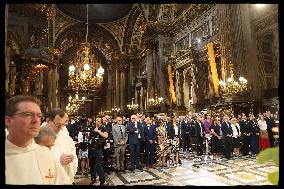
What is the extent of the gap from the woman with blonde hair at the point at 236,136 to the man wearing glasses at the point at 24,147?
9.85 meters

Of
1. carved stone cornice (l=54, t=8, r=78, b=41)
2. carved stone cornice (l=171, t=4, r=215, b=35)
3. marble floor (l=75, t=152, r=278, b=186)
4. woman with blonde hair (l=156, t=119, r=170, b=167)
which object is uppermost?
carved stone cornice (l=54, t=8, r=78, b=41)

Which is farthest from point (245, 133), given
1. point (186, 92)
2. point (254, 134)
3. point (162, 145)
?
point (186, 92)

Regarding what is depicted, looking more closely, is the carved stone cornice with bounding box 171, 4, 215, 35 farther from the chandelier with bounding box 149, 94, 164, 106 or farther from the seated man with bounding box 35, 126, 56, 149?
the seated man with bounding box 35, 126, 56, 149

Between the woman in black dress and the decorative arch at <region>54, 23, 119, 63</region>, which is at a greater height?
the decorative arch at <region>54, 23, 119, 63</region>

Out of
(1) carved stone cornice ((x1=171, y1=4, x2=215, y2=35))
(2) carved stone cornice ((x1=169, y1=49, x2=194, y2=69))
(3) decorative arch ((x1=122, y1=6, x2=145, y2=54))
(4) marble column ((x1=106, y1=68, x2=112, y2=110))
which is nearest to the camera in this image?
(1) carved stone cornice ((x1=171, y1=4, x2=215, y2=35))

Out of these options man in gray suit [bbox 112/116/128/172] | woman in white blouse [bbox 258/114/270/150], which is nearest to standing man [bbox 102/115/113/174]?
man in gray suit [bbox 112/116/128/172]

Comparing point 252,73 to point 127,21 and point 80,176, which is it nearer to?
point 80,176

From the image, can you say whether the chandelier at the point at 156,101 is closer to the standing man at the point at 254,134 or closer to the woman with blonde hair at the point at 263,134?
the standing man at the point at 254,134

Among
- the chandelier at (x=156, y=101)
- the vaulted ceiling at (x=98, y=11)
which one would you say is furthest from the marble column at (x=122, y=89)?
the chandelier at (x=156, y=101)

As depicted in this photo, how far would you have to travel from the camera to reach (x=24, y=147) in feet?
7.39

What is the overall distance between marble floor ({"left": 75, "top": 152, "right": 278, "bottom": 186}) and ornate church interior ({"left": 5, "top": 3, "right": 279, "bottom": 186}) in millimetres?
26

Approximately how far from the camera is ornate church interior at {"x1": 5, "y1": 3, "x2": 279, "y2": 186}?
877cm

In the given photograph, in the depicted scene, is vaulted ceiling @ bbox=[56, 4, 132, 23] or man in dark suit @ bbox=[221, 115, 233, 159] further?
vaulted ceiling @ bbox=[56, 4, 132, 23]

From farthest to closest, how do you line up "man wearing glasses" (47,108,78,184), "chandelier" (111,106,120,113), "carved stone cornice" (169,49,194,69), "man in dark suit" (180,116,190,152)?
"chandelier" (111,106,120,113) → "carved stone cornice" (169,49,194,69) → "man in dark suit" (180,116,190,152) → "man wearing glasses" (47,108,78,184)
